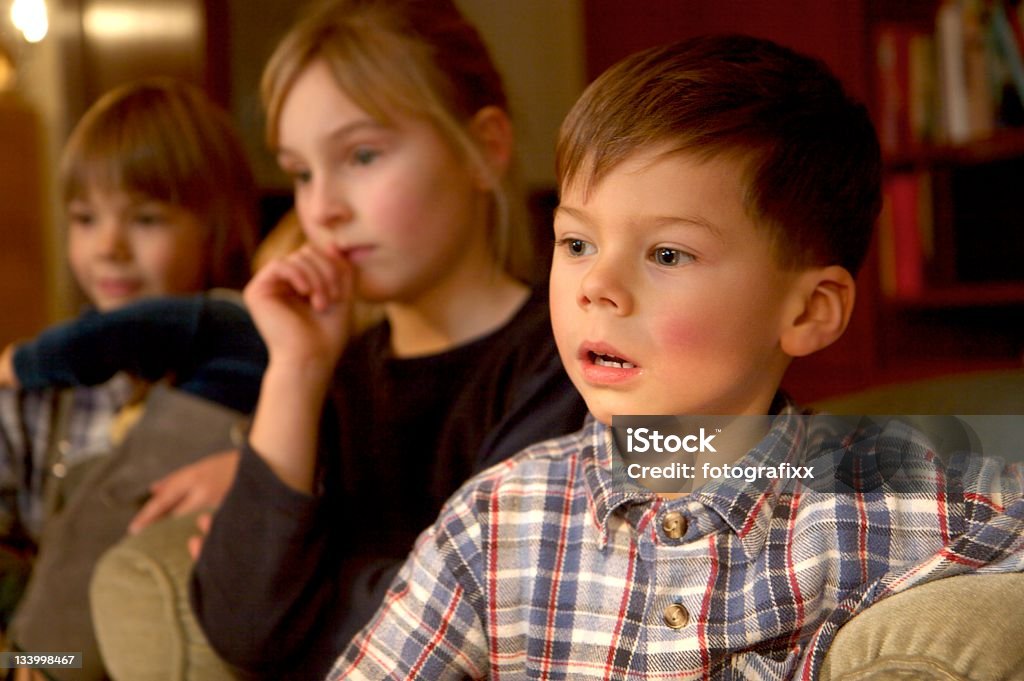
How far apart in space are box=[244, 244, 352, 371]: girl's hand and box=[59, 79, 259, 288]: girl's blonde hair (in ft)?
0.92

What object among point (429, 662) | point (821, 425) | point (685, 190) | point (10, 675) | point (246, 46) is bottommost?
point (10, 675)

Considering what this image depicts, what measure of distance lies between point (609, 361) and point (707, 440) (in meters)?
0.07

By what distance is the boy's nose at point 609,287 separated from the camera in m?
0.49

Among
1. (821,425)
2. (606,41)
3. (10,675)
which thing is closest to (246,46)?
(606,41)

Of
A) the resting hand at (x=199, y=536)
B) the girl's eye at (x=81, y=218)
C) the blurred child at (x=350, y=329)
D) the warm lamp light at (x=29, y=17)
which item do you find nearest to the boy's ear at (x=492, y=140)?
the blurred child at (x=350, y=329)

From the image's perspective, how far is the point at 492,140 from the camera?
0.73 meters

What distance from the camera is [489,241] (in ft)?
2.48

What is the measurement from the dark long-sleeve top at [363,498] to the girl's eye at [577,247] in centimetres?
11

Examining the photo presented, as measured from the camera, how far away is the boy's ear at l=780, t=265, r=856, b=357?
510 millimetres

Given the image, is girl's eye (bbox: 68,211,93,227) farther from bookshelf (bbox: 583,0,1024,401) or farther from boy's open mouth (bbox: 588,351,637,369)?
boy's open mouth (bbox: 588,351,637,369)

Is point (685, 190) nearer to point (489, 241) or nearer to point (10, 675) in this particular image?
A: point (489, 241)

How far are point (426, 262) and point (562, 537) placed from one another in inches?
10.6

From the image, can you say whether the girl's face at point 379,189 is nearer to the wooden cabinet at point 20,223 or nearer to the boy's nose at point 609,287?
the boy's nose at point 609,287

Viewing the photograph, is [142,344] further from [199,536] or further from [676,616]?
[676,616]
